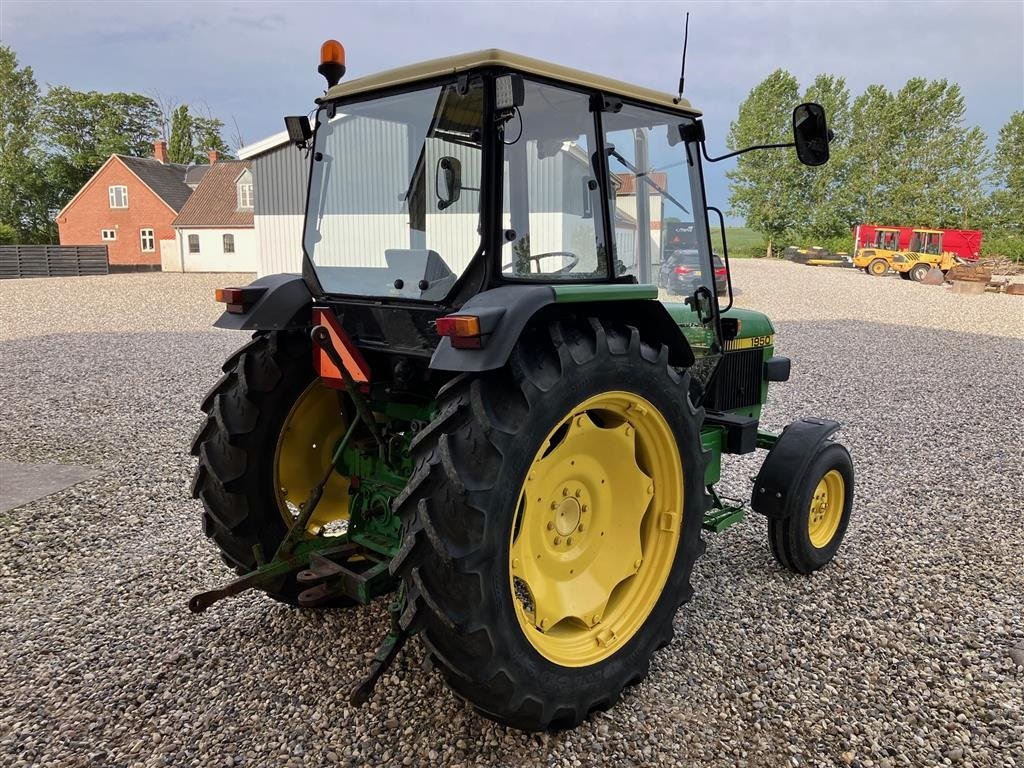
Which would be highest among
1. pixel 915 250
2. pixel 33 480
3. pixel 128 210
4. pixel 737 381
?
pixel 128 210

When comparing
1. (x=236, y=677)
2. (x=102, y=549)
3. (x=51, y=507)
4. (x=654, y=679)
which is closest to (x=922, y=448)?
(x=654, y=679)

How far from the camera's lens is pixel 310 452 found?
3379mm

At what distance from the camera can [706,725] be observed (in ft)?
8.80

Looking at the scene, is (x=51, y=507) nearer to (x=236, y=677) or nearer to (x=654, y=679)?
(x=236, y=677)

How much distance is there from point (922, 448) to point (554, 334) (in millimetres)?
5461

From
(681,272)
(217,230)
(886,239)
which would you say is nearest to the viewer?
(681,272)

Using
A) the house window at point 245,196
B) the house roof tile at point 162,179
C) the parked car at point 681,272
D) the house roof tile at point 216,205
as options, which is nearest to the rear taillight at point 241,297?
the parked car at point 681,272

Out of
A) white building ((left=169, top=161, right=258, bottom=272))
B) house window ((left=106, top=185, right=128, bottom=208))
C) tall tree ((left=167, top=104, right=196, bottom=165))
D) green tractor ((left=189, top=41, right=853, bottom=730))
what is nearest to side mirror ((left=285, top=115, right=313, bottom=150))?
green tractor ((left=189, top=41, right=853, bottom=730))

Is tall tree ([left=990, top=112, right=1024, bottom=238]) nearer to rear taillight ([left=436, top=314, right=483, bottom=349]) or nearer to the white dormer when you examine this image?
the white dormer

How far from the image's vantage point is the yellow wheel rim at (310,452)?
10.6 ft

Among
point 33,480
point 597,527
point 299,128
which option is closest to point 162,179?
point 33,480

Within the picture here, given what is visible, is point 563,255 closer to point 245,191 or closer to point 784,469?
point 784,469

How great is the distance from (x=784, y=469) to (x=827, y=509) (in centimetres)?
55

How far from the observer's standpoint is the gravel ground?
2.56 m
